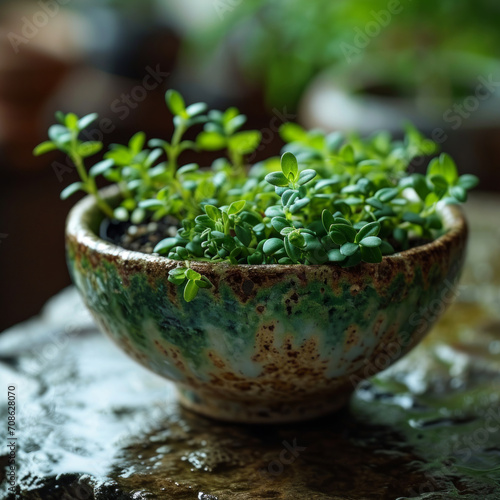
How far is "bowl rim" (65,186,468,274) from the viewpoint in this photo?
2.25 ft

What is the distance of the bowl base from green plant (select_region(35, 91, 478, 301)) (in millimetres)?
189

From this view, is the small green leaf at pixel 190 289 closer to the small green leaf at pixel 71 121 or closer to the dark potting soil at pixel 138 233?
the dark potting soil at pixel 138 233

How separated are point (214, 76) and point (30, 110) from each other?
3.59 feet

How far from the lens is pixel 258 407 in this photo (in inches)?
32.4

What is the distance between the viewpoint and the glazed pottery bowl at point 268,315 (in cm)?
69

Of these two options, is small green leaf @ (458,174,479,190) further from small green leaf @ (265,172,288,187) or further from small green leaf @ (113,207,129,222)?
small green leaf @ (113,207,129,222)

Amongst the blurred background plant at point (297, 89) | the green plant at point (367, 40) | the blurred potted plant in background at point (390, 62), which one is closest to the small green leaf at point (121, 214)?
the blurred background plant at point (297, 89)

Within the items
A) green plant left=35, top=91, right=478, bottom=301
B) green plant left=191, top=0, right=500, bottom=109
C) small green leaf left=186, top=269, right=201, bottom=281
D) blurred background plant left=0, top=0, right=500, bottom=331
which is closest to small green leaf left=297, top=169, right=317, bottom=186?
green plant left=35, top=91, right=478, bottom=301

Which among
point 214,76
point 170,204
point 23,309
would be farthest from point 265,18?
point 170,204

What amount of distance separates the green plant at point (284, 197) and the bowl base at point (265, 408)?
0.62 feet

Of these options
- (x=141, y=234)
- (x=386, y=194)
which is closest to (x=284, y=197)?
(x=386, y=194)

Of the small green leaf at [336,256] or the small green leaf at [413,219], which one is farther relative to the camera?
the small green leaf at [413,219]

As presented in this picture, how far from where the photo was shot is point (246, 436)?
0.82 m

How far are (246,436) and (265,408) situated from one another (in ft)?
0.12
